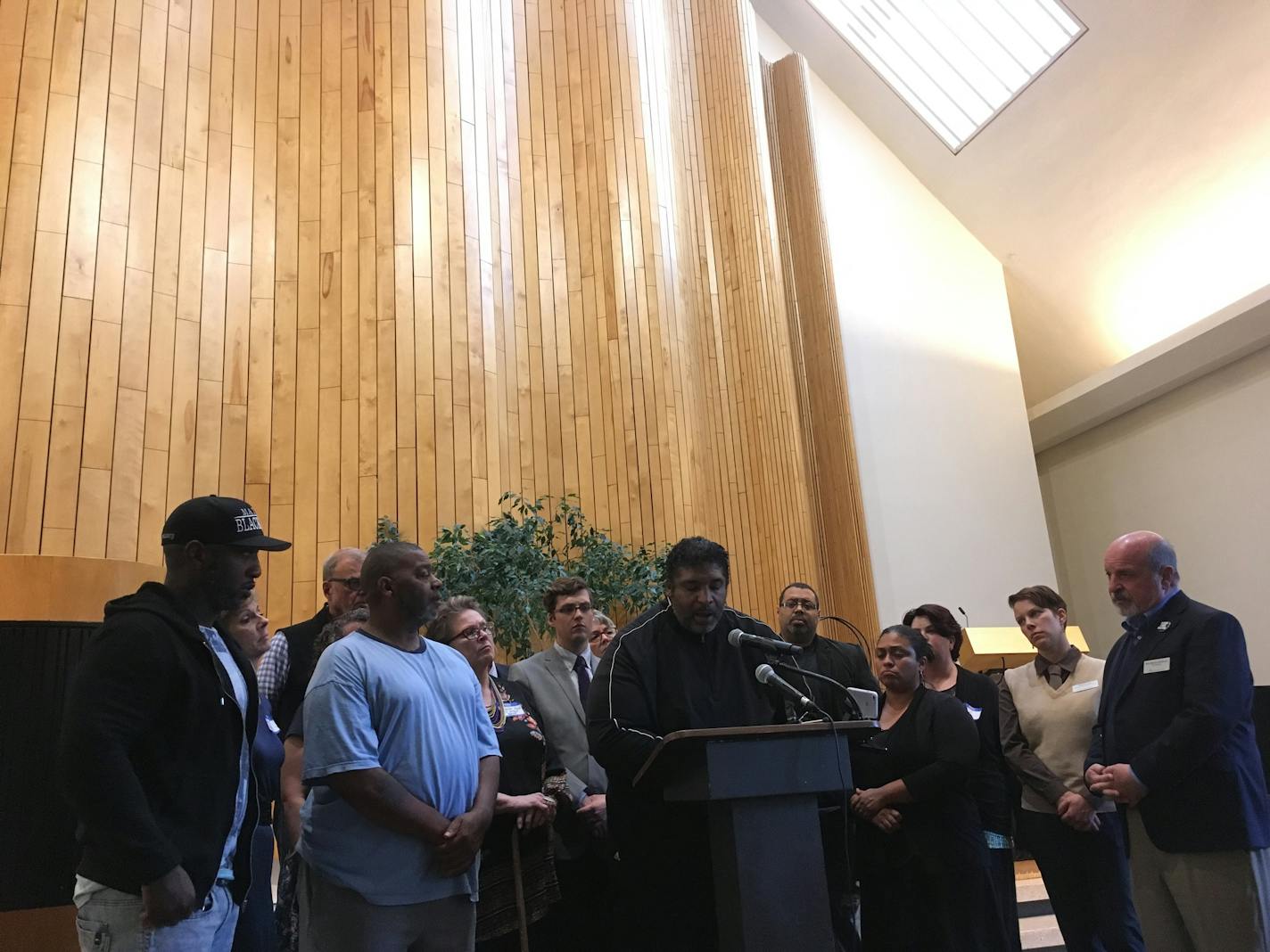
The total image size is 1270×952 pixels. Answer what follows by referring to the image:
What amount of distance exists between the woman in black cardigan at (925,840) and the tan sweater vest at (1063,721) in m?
0.56

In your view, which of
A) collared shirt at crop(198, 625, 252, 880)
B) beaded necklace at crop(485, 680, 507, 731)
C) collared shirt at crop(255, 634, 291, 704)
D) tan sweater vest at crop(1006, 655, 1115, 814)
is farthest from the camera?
tan sweater vest at crop(1006, 655, 1115, 814)

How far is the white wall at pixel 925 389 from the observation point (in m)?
7.95

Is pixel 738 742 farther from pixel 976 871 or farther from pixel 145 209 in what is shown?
pixel 145 209

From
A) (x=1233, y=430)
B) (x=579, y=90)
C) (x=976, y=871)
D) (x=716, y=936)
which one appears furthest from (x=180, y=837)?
(x=1233, y=430)

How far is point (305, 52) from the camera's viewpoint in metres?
5.64

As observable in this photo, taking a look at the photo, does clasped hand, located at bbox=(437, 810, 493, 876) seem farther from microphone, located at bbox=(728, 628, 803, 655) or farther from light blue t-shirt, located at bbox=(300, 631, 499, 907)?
microphone, located at bbox=(728, 628, 803, 655)

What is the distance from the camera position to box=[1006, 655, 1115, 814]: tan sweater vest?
3.18 metres

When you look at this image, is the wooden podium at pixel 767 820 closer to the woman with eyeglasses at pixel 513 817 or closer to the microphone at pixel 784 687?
the microphone at pixel 784 687

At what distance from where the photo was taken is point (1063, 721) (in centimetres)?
325

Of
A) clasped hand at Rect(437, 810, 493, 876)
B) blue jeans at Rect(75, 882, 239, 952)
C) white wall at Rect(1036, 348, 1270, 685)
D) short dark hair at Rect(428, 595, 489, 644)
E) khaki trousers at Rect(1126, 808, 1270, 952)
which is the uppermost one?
white wall at Rect(1036, 348, 1270, 685)

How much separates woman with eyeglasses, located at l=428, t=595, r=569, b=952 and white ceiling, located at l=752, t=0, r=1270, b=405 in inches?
271

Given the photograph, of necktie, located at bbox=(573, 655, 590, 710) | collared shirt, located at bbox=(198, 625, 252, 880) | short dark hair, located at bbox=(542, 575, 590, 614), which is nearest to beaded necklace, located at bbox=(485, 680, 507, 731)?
necktie, located at bbox=(573, 655, 590, 710)

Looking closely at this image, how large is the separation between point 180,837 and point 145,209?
4096 millimetres

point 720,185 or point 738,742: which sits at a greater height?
point 720,185
